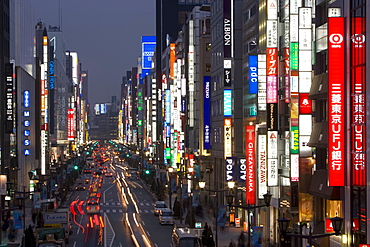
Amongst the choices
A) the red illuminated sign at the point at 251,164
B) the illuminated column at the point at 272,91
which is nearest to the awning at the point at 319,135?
the illuminated column at the point at 272,91

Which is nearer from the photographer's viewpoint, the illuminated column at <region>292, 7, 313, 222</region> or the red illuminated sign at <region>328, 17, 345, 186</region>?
the red illuminated sign at <region>328, 17, 345, 186</region>

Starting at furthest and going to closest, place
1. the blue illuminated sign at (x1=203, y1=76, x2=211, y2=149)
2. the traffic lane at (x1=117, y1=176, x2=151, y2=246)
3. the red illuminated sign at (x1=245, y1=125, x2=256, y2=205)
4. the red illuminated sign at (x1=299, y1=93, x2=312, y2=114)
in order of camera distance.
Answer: the blue illuminated sign at (x1=203, y1=76, x2=211, y2=149)
the traffic lane at (x1=117, y1=176, x2=151, y2=246)
the red illuminated sign at (x1=245, y1=125, x2=256, y2=205)
the red illuminated sign at (x1=299, y1=93, x2=312, y2=114)

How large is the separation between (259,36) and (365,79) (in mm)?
24300

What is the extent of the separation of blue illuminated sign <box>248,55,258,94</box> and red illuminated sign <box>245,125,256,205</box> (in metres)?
3.44

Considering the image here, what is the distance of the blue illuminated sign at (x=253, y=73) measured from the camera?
56531mm

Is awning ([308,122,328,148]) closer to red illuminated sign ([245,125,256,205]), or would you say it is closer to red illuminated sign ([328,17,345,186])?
red illuminated sign ([328,17,345,186])

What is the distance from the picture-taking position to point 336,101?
35500 millimetres

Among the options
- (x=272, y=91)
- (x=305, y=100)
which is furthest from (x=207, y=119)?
(x=305, y=100)

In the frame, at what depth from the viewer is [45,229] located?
54719mm

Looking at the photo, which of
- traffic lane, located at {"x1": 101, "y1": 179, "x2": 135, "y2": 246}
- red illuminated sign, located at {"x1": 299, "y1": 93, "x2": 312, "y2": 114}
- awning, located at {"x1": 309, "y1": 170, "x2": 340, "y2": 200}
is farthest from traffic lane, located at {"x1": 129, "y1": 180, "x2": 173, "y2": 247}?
awning, located at {"x1": 309, "y1": 170, "x2": 340, "y2": 200}

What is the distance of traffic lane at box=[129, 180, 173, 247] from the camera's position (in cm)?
6225

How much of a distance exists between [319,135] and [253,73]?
16593 mm

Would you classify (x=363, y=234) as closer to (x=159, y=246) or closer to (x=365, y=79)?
(x=365, y=79)

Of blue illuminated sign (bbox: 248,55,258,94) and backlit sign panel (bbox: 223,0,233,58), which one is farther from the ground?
backlit sign panel (bbox: 223,0,233,58)
